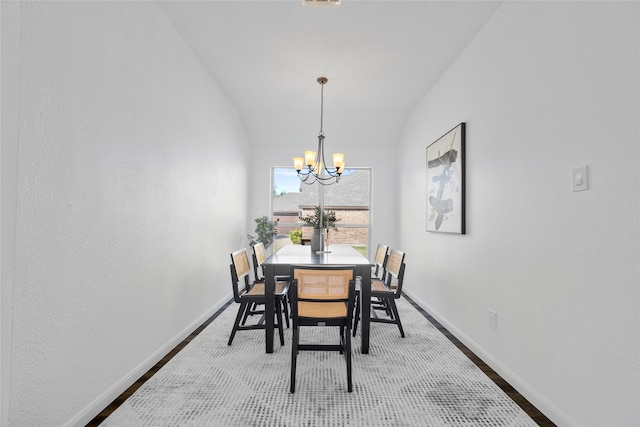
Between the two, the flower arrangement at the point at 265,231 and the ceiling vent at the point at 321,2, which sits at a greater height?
the ceiling vent at the point at 321,2

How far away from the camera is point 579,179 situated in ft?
5.20

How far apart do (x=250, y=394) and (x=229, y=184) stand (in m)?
2.89

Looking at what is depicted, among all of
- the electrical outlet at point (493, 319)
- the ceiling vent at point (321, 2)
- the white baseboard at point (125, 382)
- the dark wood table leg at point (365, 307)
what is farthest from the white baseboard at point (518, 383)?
the ceiling vent at point (321, 2)

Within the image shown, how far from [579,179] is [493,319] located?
1.22 m

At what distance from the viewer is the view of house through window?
5680 mm

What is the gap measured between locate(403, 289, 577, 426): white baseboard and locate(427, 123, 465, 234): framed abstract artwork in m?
0.93

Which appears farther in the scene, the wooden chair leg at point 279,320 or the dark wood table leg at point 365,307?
the wooden chair leg at point 279,320

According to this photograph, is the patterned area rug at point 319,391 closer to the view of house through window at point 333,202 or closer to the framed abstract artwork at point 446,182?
the framed abstract artwork at point 446,182

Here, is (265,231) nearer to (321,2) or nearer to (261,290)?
(261,290)

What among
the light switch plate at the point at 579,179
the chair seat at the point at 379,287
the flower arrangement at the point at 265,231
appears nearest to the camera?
the light switch plate at the point at 579,179

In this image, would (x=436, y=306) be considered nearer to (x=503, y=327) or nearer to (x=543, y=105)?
(x=503, y=327)

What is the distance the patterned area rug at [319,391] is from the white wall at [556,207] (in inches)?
12.1

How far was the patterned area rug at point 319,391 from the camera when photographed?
172cm

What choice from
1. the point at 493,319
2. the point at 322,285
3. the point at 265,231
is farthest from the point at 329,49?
the point at 265,231
